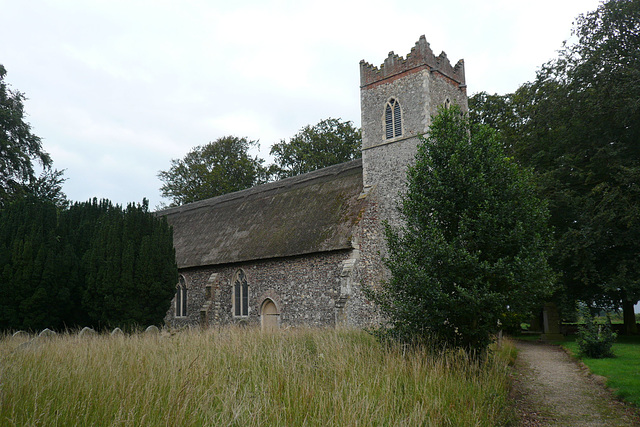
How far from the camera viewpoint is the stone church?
1702cm

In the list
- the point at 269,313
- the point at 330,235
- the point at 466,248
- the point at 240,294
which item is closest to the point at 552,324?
the point at 330,235

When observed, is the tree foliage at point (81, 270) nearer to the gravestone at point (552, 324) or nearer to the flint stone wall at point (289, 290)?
the flint stone wall at point (289, 290)

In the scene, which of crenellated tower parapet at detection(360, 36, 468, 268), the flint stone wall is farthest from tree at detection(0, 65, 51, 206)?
crenellated tower parapet at detection(360, 36, 468, 268)

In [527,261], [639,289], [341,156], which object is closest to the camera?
[527,261]

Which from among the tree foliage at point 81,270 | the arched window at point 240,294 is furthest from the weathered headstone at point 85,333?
the arched window at point 240,294

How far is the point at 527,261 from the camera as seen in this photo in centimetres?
838

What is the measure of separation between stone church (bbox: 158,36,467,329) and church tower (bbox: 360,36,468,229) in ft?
0.14

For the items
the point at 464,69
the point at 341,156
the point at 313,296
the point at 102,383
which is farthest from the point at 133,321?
the point at 341,156

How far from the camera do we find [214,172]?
3653cm

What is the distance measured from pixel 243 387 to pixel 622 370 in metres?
10.2

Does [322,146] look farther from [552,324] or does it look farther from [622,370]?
[622,370]

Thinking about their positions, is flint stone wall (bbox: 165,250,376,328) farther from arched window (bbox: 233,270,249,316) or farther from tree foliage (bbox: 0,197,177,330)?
tree foliage (bbox: 0,197,177,330)

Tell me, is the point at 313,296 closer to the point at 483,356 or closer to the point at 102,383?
the point at 483,356

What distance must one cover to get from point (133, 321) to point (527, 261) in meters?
11.6
